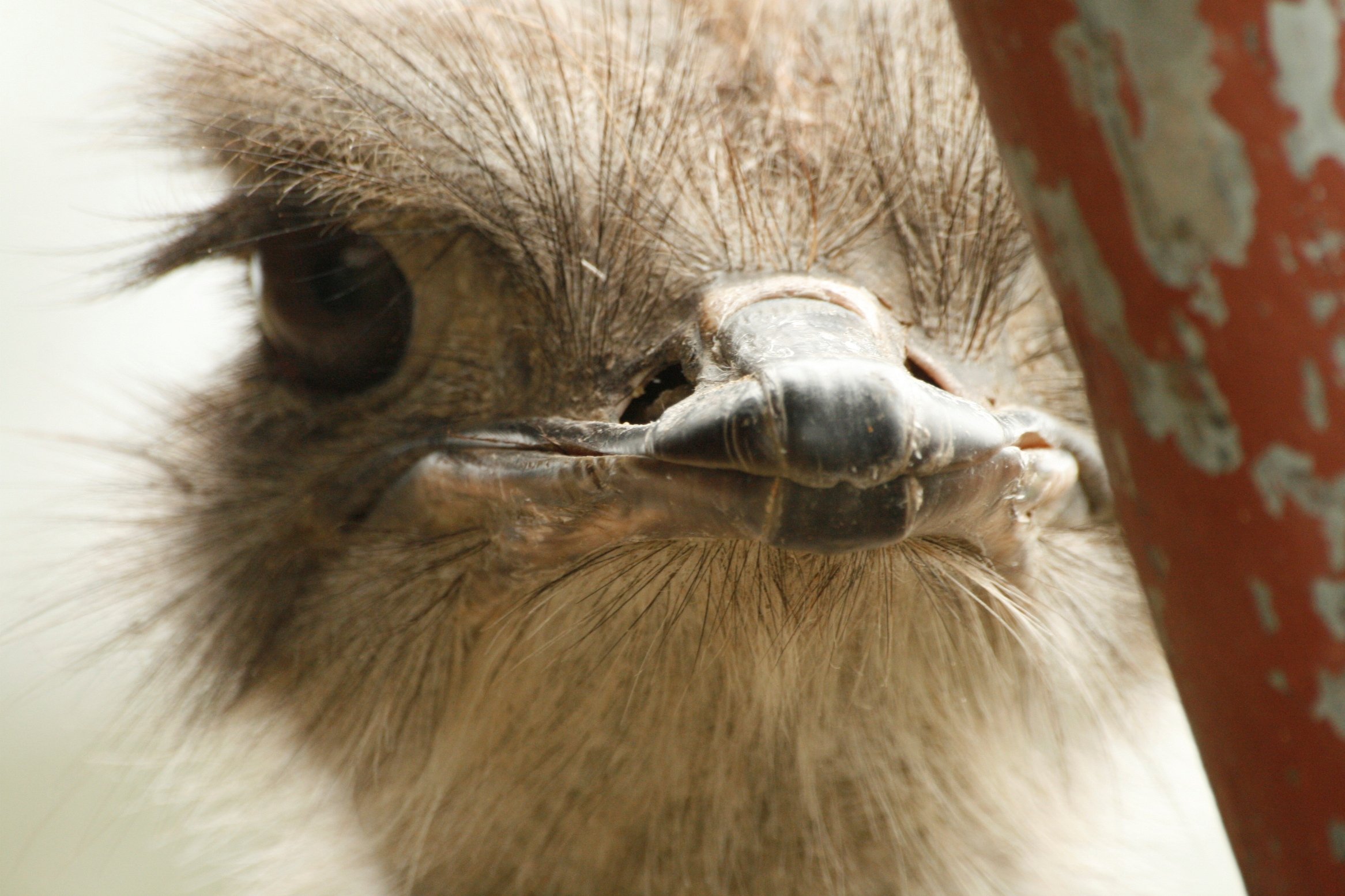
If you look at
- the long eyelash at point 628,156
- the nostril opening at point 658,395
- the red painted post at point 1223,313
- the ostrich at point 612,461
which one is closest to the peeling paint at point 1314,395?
the red painted post at point 1223,313

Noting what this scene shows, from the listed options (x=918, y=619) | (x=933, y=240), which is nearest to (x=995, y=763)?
(x=918, y=619)

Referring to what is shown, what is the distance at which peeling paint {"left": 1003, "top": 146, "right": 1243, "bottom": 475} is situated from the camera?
571 mm

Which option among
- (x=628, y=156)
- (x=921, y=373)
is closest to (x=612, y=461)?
(x=921, y=373)

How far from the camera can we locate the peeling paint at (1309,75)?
53 centimetres

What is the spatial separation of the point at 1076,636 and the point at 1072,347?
5.25 ft

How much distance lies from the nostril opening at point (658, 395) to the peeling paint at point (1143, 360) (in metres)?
1.04

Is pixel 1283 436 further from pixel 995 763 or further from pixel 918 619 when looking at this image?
pixel 995 763

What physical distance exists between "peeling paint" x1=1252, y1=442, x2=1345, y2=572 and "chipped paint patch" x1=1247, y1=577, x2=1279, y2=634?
0.09 ft

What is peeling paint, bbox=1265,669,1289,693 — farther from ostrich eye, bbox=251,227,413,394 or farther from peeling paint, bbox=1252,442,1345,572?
ostrich eye, bbox=251,227,413,394

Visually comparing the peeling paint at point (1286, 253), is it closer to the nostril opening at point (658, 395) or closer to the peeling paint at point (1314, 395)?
the peeling paint at point (1314, 395)

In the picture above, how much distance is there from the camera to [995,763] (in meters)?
2.32

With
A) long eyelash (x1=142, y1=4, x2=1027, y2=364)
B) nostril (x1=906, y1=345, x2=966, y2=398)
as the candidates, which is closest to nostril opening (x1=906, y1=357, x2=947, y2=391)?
nostril (x1=906, y1=345, x2=966, y2=398)

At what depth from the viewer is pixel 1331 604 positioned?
581 mm

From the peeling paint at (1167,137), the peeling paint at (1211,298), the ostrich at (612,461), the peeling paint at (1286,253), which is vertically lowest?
the ostrich at (612,461)
